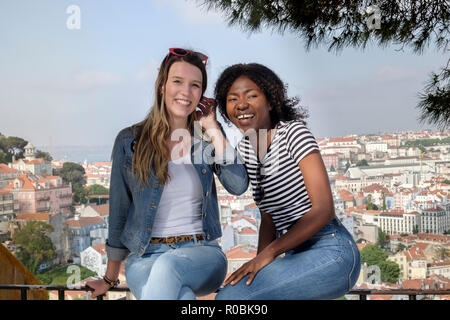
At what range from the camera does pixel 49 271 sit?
115 inches

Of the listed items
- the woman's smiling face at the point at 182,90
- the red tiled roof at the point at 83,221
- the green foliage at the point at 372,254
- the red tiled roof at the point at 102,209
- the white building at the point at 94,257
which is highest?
the woman's smiling face at the point at 182,90

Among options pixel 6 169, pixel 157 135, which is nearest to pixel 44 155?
pixel 6 169

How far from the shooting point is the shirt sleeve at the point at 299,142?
1157 mm

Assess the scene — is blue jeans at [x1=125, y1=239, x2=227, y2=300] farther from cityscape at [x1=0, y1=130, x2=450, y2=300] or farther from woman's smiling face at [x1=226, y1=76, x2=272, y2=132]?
cityscape at [x1=0, y1=130, x2=450, y2=300]

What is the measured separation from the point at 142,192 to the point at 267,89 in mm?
512

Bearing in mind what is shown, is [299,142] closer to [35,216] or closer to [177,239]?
[177,239]

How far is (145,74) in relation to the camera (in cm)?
225

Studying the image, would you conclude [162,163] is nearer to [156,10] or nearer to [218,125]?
[218,125]

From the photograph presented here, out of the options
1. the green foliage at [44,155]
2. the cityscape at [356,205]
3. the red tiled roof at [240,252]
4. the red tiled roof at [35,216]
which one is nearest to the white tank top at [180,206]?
the red tiled roof at [240,252]

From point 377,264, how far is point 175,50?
7.76 ft

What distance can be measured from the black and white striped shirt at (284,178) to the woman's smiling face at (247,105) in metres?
0.09

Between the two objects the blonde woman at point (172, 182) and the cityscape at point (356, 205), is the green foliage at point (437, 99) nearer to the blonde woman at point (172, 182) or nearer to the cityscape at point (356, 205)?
the cityscape at point (356, 205)

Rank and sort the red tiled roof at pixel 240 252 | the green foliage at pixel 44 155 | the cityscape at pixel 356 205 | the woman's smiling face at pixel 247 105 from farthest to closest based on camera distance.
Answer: the green foliage at pixel 44 155 → the cityscape at pixel 356 205 → the red tiled roof at pixel 240 252 → the woman's smiling face at pixel 247 105
